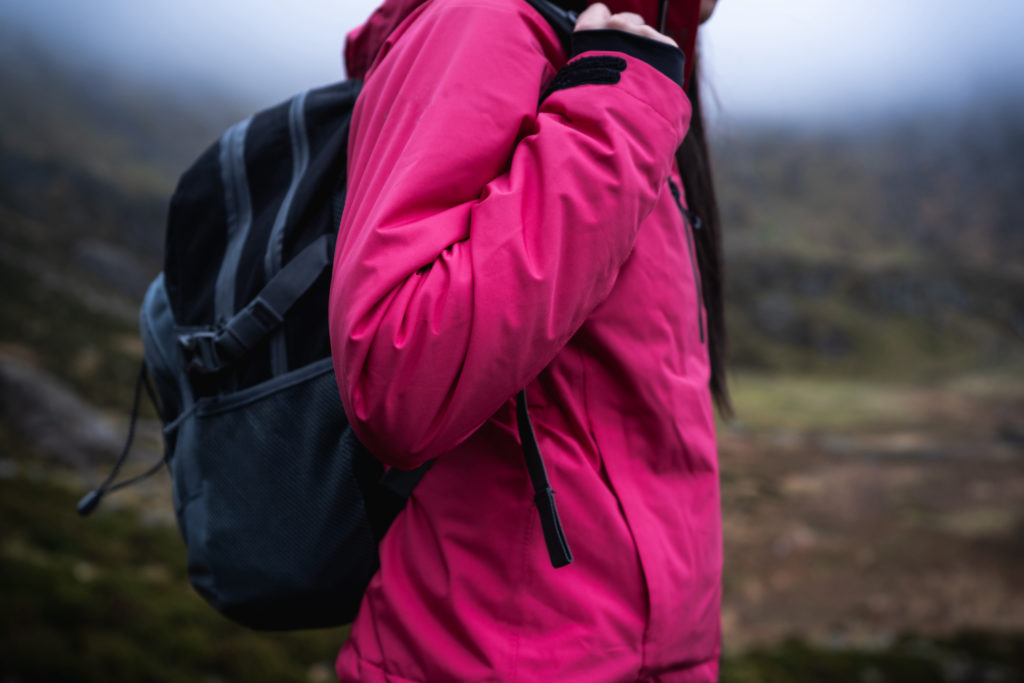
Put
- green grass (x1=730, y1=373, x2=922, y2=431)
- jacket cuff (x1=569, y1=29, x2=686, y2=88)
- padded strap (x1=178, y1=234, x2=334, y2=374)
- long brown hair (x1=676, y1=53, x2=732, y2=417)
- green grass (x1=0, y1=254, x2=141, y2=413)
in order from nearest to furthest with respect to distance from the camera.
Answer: jacket cuff (x1=569, y1=29, x2=686, y2=88) → padded strap (x1=178, y1=234, x2=334, y2=374) → long brown hair (x1=676, y1=53, x2=732, y2=417) → green grass (x1=0, y1=254, x2=141, y2=413) → green grass (x1=730, y1=373, x2=922, y2=431)

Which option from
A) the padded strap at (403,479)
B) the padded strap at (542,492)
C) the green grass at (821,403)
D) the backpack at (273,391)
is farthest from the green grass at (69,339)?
the green grass at (821,403)

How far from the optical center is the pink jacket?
3.50 feet

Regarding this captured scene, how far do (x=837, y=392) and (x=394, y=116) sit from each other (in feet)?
177

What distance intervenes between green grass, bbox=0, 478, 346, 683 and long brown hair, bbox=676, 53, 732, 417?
16.2ft

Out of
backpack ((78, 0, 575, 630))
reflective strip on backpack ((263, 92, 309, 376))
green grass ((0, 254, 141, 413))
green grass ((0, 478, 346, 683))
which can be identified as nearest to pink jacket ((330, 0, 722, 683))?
backpack ((78, 0, 575, 630))

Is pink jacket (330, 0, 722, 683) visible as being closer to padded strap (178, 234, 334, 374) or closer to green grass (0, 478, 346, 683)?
padded strap (178, 234, 334, 374)

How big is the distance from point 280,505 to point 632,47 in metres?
1.21

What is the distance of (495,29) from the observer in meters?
1.16

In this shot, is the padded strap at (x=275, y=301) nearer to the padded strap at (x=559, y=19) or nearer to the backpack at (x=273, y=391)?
the backpack at (x=273, y=391)

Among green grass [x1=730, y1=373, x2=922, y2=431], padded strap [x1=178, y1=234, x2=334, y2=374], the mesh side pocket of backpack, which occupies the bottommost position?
green grass [x1=730, y1=373, x2=922, y2=431]

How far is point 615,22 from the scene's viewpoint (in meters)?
1.24

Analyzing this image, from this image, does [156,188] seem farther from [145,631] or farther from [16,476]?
[145,631]

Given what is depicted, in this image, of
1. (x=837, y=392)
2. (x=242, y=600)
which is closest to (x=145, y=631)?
(x=242, y=600)

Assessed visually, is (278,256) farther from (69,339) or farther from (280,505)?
(69,339)
